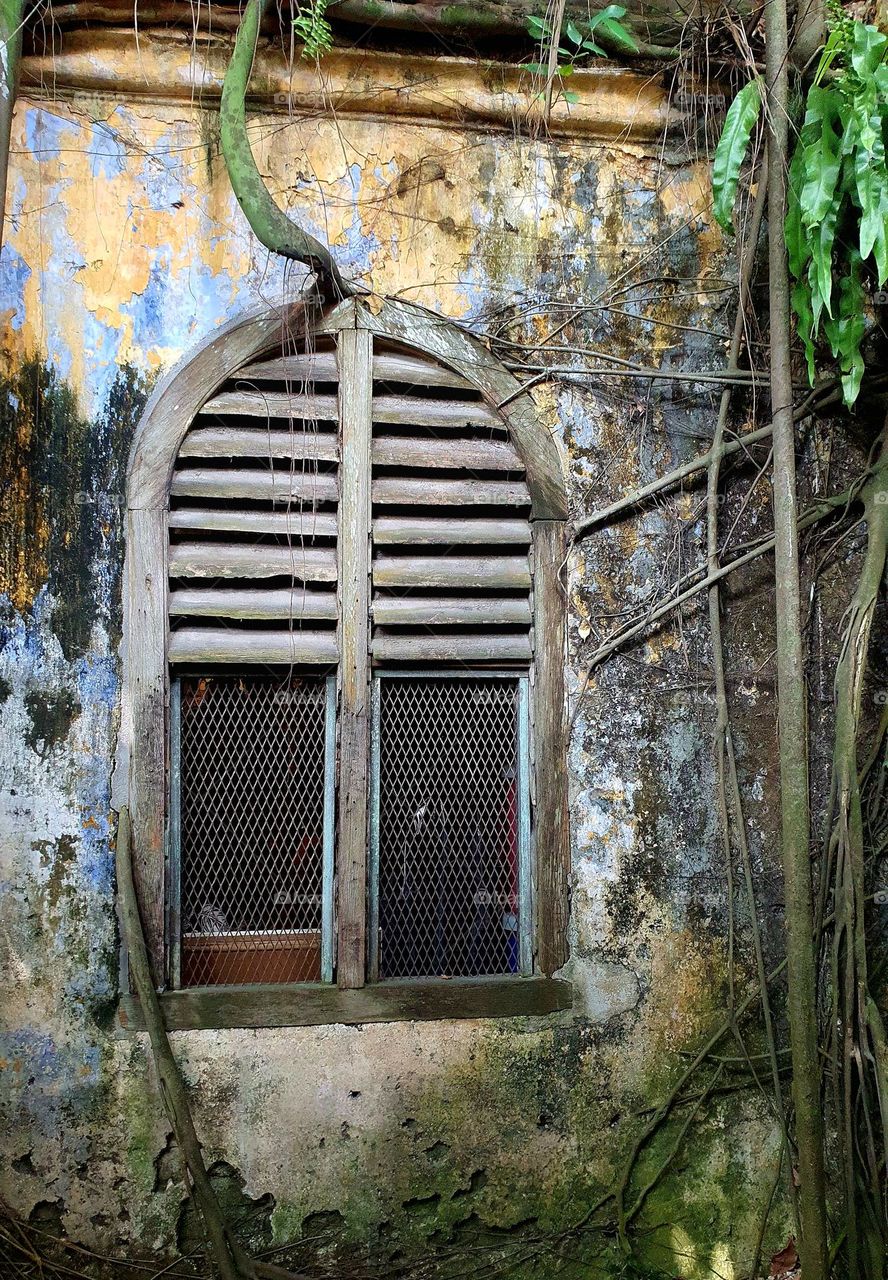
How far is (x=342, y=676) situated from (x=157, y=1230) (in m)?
1.97

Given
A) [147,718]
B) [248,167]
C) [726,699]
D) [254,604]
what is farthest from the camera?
[726,699]

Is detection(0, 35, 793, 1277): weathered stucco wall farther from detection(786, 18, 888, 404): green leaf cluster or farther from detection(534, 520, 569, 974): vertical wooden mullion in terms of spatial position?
detection(786, 18, 888, 404): green leaf cluster

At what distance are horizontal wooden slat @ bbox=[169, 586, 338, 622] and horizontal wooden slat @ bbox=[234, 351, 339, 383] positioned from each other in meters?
0.77

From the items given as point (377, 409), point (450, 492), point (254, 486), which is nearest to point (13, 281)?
point (254, 486)

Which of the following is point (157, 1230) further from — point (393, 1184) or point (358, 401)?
point (358, 401)

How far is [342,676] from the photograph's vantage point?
3.67 m

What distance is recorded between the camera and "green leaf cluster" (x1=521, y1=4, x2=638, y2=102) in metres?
3.61

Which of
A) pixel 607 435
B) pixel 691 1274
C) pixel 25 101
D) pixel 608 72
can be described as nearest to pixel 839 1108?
pixel 691 1274

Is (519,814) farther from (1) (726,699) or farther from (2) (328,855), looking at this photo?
(1) (726,699)

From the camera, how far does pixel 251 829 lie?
3.67 meters

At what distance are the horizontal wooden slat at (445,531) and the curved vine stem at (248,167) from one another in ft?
3.13

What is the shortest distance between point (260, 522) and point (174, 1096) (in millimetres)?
1956

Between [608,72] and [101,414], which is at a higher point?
[608,72]

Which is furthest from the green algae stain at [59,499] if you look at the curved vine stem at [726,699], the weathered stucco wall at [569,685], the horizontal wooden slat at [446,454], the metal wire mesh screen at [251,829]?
the curved vine stem at [726,699]
